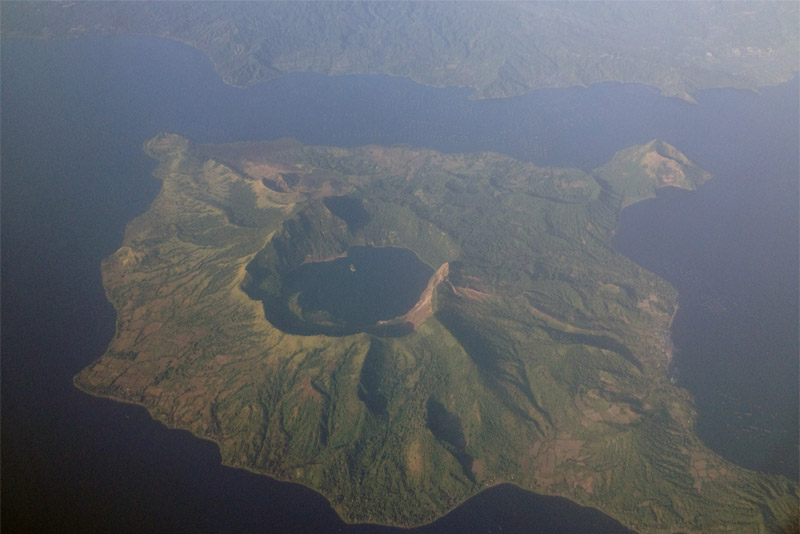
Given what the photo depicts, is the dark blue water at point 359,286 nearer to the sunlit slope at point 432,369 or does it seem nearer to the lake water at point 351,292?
the lake water at point 351,292

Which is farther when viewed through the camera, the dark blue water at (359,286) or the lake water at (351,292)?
the dark blue water at (359,286)

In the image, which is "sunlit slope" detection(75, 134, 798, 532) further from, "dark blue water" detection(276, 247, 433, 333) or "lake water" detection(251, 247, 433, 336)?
"dark blue water" detection(276, 247, 433, 333)

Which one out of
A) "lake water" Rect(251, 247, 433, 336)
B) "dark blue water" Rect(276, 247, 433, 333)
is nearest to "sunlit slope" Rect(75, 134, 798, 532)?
"lake water" Rect(251, 247, 433, 336)

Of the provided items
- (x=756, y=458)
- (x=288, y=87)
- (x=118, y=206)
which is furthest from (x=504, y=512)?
(x=288, y=87)

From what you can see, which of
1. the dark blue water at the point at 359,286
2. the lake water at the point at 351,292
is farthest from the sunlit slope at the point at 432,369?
the dark blue water at the point at 359,286

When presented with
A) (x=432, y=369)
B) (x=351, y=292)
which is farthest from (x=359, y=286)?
(x=432, y=369)

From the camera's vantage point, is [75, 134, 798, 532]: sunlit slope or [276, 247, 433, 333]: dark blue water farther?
[276, 247, 433, 333]: dark blue water

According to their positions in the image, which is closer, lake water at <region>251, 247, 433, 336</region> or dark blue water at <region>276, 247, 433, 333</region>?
lake water at <region>251, 247, 433, 336</region>

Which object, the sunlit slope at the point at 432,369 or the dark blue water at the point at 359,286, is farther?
the dark blue water at the point at 359,286

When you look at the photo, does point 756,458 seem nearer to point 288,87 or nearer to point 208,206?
point 208,206
